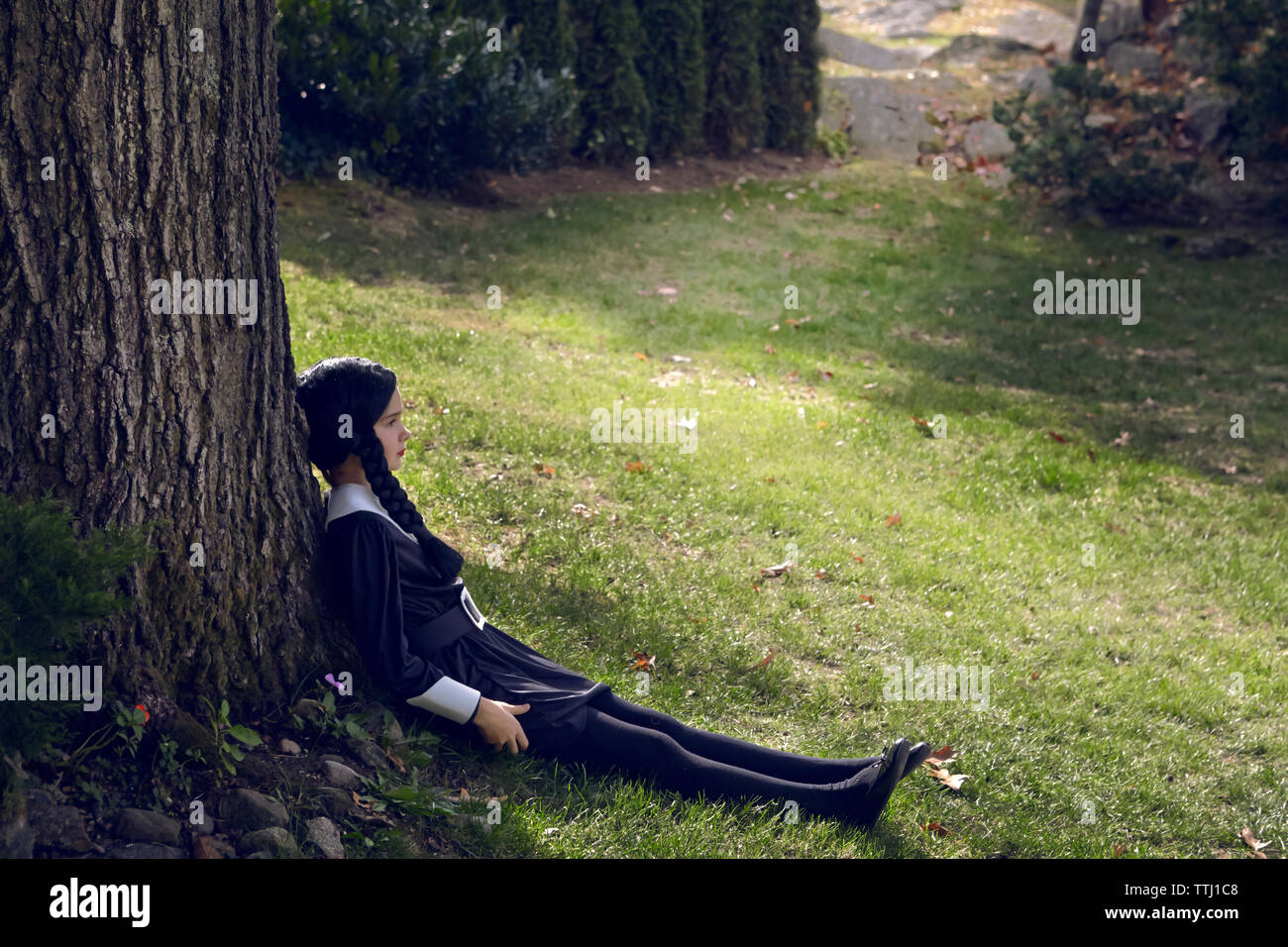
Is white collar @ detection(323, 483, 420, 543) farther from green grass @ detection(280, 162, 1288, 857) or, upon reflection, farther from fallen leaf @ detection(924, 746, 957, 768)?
fallen leaf @ detection(924, 746, 957, 768)

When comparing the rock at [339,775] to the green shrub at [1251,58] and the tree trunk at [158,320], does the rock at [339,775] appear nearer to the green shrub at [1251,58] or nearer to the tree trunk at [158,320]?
the tree trunk at [158,320]

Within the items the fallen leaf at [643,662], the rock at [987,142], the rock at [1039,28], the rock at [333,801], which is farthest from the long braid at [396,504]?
the rock at [1039,28]

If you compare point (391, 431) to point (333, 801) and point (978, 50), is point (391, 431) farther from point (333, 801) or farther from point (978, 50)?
point (978, 50)

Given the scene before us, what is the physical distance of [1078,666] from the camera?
525 cm

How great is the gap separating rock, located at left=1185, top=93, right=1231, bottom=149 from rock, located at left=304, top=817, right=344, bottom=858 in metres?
14.1

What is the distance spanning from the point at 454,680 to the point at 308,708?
1.54 feet

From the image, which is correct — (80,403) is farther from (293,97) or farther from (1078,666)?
(293,97)

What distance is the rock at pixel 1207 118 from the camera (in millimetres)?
13711

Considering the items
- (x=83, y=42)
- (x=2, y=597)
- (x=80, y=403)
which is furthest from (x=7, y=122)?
(x=2, y=597)

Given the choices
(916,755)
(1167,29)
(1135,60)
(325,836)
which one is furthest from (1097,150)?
(325,836)

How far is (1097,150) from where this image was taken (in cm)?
1309

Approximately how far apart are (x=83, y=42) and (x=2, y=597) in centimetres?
144

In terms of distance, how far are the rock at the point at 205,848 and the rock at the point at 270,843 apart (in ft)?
0.21

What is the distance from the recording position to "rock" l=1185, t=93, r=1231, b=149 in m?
13.7
